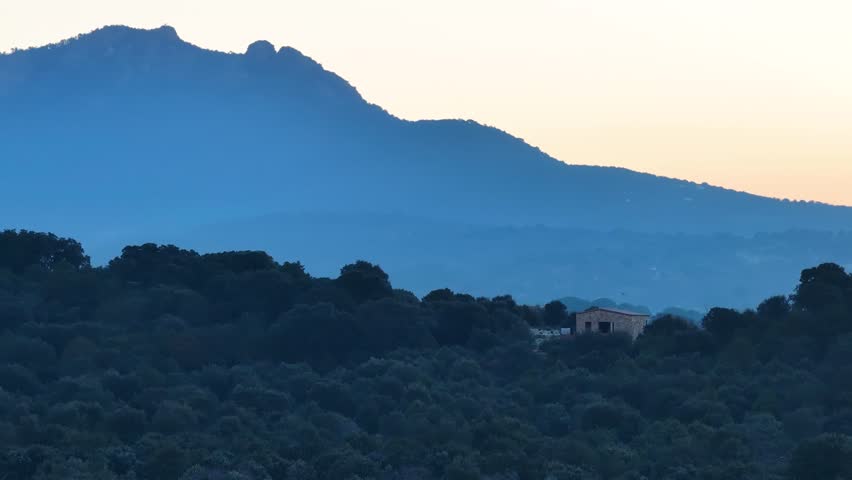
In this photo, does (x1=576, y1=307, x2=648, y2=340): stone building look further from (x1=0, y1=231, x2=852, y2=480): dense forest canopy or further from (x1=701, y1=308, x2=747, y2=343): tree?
→ (x1=701, y1=308, x2=747, y2=343): tree

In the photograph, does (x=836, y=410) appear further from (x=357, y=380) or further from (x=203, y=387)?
(x=203, y=387)

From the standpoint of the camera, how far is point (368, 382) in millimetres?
53781

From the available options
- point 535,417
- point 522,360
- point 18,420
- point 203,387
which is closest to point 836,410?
point 535,417

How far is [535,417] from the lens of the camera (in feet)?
165

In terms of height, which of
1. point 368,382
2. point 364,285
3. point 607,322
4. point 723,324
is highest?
point 364,285

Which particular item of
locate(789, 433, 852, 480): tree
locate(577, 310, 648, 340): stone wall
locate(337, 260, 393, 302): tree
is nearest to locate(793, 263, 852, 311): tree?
locate(577, 310, 648, 340): stone wall

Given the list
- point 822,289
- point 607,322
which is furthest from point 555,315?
point 822,289

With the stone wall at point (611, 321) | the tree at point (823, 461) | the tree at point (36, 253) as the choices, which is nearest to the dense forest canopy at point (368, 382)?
the tree at point (823, 461)

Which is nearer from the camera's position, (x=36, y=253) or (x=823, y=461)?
(x=823, y=461)

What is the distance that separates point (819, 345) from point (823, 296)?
19.5 feet

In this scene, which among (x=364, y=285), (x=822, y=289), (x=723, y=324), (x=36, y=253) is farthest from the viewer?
(x=36, y=253)

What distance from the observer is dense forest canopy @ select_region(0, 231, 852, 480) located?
134 feet

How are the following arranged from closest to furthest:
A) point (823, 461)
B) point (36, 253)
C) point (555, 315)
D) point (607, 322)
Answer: point (823, 461), point (607, 322), point (36, 253), point (555, 315)

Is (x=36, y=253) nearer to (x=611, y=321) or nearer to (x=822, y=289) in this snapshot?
(x=611, y=321)
